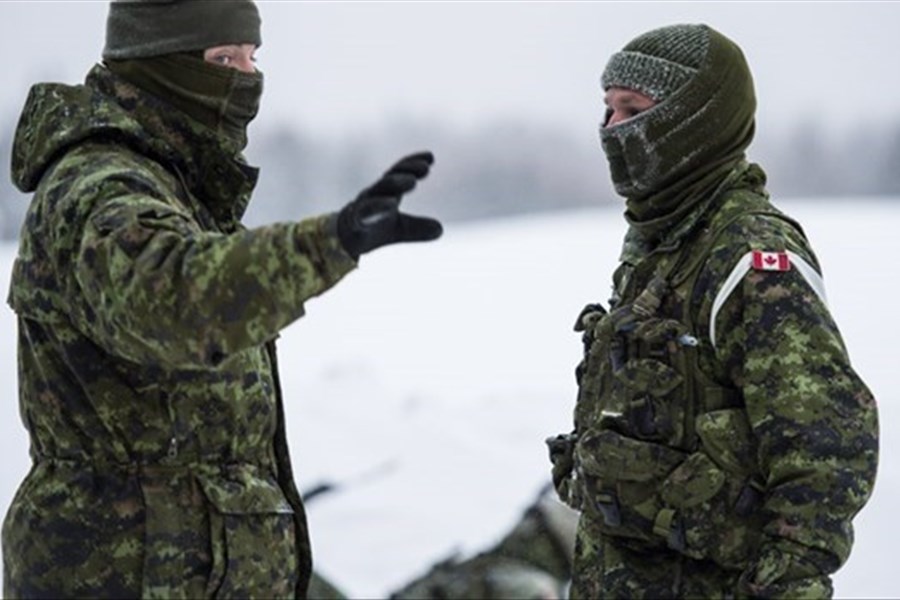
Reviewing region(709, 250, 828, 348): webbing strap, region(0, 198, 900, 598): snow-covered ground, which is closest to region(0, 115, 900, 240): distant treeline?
region(0, 198, 900, 598): snow-covered ground

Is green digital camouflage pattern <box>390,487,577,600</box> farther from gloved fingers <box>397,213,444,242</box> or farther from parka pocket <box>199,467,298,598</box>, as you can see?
gloved fingers <box>397,213,444,242</box>

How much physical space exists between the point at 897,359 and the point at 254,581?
8.04 ft

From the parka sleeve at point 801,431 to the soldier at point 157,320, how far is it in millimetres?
621

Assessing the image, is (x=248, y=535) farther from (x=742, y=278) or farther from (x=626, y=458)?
(x=742, y=278)

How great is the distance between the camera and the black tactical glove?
4.62 ft

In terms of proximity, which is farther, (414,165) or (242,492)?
(242,492)

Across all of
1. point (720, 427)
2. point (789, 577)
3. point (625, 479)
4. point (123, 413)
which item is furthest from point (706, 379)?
point (123, 413)

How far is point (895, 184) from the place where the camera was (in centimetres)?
418

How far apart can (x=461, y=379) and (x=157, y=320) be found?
2448 millimetres

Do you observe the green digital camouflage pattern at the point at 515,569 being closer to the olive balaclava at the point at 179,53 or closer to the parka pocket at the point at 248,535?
the parka pocket at the point at 248,535

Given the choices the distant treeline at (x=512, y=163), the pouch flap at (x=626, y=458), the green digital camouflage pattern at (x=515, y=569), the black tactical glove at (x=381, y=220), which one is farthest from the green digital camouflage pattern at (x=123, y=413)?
the distant treeline at (x=512, y=163)

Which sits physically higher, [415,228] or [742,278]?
[415,228]

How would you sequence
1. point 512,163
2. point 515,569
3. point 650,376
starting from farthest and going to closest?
point 512,163 < point 515,569 < point 650,376

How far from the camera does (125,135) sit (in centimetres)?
170
